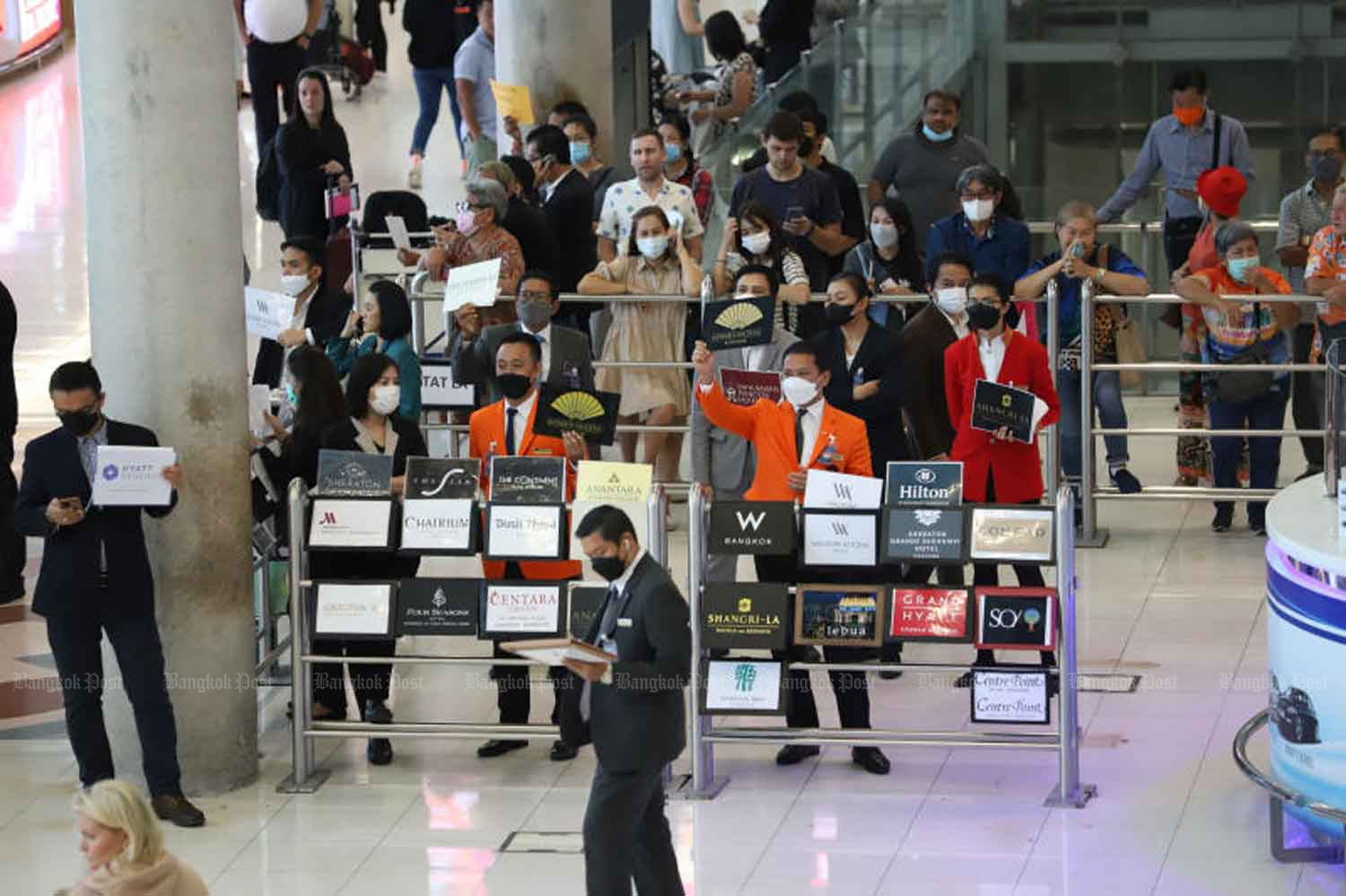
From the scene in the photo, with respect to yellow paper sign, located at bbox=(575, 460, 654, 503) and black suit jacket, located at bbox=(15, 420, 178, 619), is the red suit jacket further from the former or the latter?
black suit jacket, located at bbox=(15, 420, 178, 619)

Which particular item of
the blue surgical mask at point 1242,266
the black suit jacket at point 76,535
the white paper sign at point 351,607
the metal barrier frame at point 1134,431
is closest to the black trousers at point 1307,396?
the metal barrier frame at point 1134,431

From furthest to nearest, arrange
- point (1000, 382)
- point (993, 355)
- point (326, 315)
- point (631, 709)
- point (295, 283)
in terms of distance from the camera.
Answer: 1. point (326, 315)
2. point (295, 283)
3. point (993, 355)
4. point (1000, 382)
5. point (631, 709)

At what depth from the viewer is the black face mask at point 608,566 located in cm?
712

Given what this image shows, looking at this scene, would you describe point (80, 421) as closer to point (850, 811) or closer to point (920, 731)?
point (850, 811)

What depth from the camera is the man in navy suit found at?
8.27m

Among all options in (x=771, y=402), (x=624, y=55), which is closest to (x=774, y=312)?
(x=771, y=402)

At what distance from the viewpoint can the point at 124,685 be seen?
8617 mm

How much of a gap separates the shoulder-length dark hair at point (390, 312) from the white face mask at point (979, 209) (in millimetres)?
2916

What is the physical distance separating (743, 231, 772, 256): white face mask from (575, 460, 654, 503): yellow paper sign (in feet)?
9.79

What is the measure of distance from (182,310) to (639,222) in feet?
12.2

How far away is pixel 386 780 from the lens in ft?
29.8

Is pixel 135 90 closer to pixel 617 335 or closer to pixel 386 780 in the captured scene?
pixel 386 780

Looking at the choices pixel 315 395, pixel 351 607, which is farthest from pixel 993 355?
pixel 351 607

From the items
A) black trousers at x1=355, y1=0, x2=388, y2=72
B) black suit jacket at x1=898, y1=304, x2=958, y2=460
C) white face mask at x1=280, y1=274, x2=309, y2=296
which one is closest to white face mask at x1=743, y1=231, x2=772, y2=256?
black suit jacket at x1=898, y1=304, x2=958, y2=460
